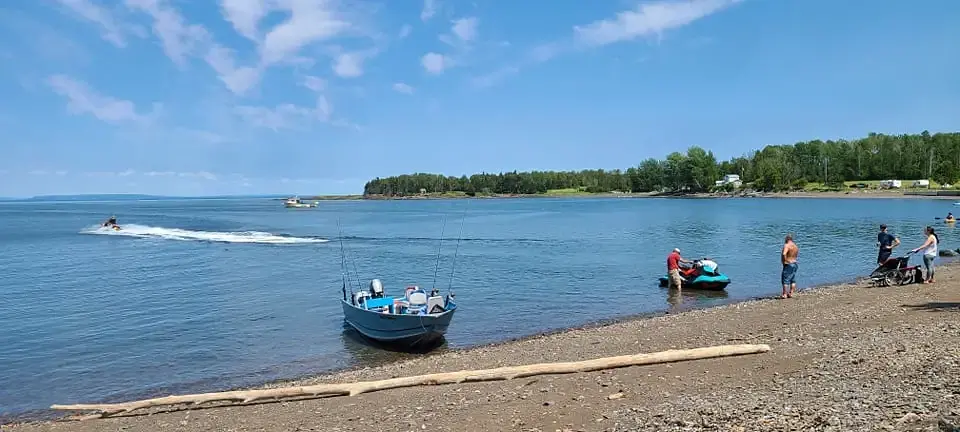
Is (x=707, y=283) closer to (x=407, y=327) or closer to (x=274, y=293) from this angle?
(x=407, y=327)

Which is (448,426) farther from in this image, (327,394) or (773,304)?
(773,304)

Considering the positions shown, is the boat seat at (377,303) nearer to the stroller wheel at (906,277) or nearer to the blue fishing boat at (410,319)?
the blue fishing boat at (410,319)

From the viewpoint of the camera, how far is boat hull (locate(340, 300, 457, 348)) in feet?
59.5

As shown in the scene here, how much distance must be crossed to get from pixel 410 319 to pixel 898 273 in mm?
16931

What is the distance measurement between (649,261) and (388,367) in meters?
26.7

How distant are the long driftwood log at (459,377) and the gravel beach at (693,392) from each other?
0.66 feet

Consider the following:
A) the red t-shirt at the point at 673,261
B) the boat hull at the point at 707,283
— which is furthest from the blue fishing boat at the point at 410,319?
the boat hull at the point at 707,283

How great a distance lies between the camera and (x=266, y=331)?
871 inches

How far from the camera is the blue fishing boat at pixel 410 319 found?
59.6ft

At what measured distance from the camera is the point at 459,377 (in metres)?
12.2

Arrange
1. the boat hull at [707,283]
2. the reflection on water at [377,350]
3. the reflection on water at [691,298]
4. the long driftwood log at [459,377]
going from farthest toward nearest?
the boat hull at [707,283], the reflection on water at [691,298], the reflection on water at [377,350], the long driftwood log at [459,377]

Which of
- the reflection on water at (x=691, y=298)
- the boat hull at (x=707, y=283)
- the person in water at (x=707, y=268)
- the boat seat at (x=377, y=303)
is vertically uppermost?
the boat seat at (x=377, y=303)

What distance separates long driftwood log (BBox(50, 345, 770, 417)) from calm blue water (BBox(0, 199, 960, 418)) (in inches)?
136

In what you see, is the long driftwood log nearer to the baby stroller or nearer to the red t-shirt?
the baby stroller
